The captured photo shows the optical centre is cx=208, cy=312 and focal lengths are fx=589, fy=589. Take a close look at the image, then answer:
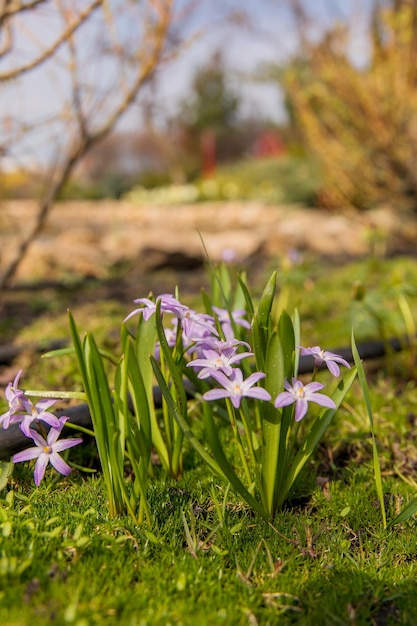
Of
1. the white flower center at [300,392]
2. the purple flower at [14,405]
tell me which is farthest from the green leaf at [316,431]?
the purple flower at [14,405]

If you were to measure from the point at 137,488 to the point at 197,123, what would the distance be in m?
24.1

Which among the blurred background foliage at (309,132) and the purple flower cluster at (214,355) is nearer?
the purple flower cluster at (214,355)

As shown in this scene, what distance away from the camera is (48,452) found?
153 cm

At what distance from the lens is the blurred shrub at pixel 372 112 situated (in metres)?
6.16

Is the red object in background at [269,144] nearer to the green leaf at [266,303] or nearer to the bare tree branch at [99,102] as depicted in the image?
the bare tree branch at [99,102]

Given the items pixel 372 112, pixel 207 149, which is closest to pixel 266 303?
pixel 372 112

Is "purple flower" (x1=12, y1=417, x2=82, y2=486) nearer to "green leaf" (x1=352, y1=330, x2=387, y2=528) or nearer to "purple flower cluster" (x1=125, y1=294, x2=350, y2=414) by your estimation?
"purple flower cluster" (x1=125, y1=294, x2=350, y2=414)

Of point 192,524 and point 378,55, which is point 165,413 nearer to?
point 192,524

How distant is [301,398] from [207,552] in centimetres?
46

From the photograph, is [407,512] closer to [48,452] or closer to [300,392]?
[300,392]

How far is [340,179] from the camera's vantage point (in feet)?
23.8

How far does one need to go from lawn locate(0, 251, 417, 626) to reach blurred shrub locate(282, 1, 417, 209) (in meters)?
5.11

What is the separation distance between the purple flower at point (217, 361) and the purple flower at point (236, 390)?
0.02 meters

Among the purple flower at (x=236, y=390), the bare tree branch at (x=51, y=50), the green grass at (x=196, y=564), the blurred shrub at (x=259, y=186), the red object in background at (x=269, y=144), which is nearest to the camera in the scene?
the green grass at (x=196, y=564)
